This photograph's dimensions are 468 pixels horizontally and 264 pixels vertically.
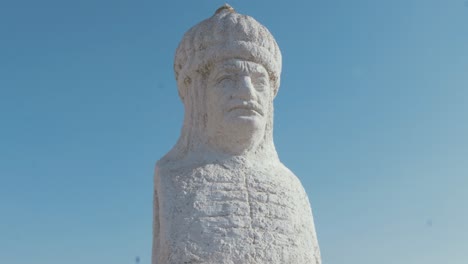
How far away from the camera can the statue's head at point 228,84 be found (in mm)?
5438

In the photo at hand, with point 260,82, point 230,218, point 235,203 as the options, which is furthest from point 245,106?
point 230,218

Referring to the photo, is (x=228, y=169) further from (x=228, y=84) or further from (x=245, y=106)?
(x=228, y=84)

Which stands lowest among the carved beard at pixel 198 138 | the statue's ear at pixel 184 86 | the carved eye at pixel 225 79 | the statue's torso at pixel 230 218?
the statue's torso at pixel 230 218

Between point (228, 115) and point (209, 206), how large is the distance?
964 millimetres

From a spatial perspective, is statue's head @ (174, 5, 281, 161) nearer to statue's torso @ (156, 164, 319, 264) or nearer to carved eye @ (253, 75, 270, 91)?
carved eye @ (253, 75, 270, 91)

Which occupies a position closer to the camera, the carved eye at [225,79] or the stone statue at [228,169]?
the stone statue at [228,169]

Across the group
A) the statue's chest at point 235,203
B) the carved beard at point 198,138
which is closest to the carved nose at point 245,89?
the carved beard at point 198,138

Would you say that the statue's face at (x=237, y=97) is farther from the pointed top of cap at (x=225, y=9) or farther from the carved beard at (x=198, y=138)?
the pointed top of cap at (x=225, y=9)

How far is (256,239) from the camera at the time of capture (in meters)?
4.87

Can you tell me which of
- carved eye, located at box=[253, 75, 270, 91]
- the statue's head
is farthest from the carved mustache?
→ carved eye, located at box=[253, 75, 270, 91]

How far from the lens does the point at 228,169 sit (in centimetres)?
532

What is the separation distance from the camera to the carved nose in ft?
17.8

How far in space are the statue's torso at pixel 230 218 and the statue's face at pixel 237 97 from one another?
43cm

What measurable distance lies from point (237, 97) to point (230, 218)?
1227 mm
